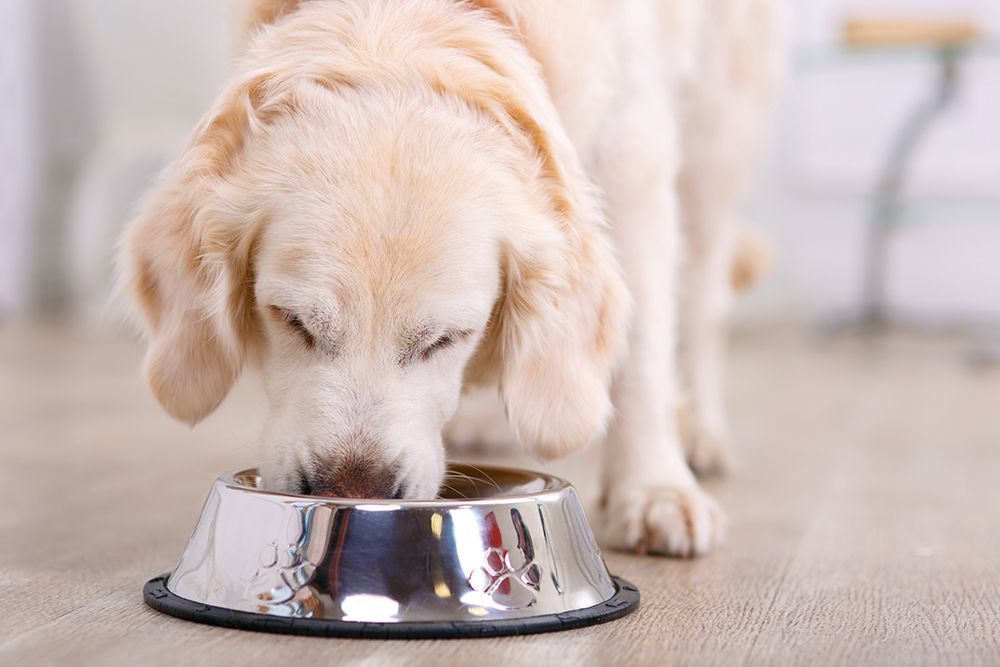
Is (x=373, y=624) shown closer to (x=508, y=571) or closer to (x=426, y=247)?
(x=508, y=571)

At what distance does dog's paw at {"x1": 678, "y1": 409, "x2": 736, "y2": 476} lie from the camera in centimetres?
224

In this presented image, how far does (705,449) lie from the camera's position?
2240 millimetres

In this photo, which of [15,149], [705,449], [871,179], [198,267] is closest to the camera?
[198,267]

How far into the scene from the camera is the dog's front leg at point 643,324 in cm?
167

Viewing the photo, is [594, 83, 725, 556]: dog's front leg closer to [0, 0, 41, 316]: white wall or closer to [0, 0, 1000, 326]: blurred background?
[0, 0, 1000, 326]: blurred background

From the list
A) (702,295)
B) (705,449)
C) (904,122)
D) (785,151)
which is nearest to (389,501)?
(705,449)

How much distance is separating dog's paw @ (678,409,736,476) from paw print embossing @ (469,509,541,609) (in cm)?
114

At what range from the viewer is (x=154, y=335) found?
1471 millimetres

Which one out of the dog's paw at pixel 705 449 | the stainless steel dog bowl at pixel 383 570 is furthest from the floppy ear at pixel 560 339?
the dog's paw at pixel 705 449

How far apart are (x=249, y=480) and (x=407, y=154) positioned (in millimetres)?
461

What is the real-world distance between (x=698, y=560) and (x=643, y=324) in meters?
0.40

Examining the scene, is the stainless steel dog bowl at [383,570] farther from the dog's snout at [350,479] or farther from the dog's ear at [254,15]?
the dog's ear at [254,15]

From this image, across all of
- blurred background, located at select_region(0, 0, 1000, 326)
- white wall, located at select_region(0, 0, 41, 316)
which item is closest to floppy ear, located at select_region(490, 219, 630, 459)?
blurred background, located at select_region(0, 0, 1000, 326)

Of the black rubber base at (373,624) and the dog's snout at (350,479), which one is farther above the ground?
the dog's snout at (350,479)
